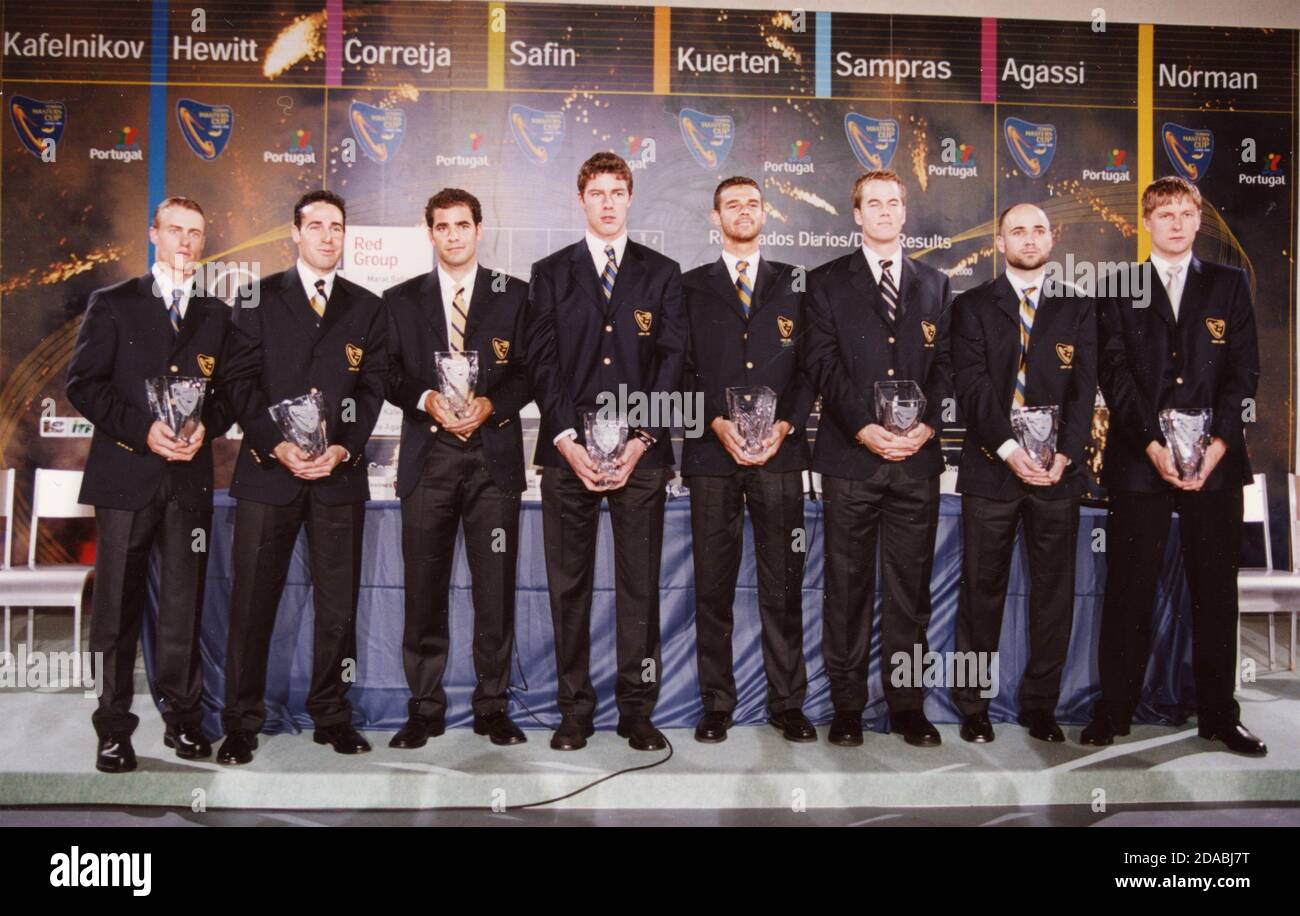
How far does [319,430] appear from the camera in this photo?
2988 mm

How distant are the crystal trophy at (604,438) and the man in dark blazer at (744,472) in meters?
0.26

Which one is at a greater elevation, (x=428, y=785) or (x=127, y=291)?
(x=127, y=291)

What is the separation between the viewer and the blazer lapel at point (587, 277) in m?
3.20

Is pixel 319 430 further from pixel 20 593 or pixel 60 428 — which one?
pixel 60 428

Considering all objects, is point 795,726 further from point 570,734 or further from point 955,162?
point 955,162

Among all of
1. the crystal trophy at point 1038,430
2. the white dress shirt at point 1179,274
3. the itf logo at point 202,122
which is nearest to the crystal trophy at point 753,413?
the crystal trophy at point 1038,430

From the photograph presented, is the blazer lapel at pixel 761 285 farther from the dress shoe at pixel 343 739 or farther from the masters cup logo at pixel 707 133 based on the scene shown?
the masters cup logo at pixel 707 133

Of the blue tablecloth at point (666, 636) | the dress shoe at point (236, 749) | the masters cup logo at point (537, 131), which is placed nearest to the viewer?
the dress shoe at point (236, 749)

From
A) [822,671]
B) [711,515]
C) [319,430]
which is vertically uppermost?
[319,430]

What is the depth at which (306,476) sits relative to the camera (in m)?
3.03
